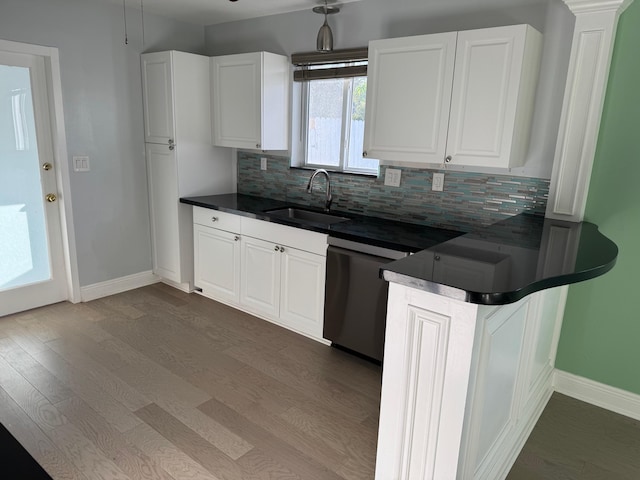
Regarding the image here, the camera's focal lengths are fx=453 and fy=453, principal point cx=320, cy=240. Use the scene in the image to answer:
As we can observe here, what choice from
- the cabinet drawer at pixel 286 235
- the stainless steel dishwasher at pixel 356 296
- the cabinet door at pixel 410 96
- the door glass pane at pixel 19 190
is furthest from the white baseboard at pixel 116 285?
the cabinet door at pixel 410 96

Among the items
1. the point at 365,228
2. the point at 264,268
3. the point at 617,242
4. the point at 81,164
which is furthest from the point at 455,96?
the point at 81,164

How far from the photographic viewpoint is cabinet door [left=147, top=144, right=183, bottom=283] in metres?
3.79

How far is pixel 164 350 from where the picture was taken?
2986 millimetres

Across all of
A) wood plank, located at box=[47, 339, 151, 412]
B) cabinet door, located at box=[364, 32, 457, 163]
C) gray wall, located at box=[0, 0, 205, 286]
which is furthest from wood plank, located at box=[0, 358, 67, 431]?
cabinet door, located at box=[364, 32, 457, 163]

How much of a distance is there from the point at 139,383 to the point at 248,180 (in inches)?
82.2

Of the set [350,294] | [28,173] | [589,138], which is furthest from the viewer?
[28,173]

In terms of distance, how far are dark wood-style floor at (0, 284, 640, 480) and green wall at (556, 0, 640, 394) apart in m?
0.30

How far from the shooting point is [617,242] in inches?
95.9

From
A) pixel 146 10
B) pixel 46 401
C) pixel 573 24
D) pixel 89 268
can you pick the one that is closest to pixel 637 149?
pixel 573 24

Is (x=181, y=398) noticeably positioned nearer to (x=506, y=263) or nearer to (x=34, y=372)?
(x=34, y=372)

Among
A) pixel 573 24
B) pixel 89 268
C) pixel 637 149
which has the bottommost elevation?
pixel 89 268

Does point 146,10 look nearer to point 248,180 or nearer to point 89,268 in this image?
point 248,180

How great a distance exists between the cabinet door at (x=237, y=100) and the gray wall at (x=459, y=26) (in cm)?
36

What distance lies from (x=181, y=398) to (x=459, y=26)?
2.72 metres
